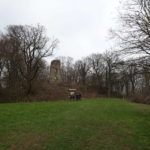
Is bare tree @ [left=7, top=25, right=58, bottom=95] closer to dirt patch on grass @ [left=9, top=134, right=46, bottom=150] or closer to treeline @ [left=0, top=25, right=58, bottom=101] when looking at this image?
treeline @ [left=0, top=25, right=58, bottom=101]

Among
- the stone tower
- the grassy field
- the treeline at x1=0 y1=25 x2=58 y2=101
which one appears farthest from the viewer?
the stone tower

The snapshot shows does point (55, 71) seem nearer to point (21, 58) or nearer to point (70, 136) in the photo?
point (21, 58)

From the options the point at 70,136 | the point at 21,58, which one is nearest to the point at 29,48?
the point at 21,58

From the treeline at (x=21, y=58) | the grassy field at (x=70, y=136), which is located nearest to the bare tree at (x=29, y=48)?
the treeline at (x=21, y=58)

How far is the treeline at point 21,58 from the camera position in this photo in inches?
1099

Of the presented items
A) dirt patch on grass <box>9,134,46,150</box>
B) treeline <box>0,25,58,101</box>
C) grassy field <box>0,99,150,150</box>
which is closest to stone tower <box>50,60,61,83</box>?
treeline <box>0,25,58,101</box>

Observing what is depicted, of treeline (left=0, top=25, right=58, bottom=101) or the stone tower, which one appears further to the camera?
the stone tower

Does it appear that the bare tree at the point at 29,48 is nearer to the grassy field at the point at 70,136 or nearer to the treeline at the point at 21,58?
the treeline at the point at 21,58

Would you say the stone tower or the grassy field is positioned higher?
the stone tower

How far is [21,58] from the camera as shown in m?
28.6

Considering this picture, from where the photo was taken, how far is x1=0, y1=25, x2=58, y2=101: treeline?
27.9 metres

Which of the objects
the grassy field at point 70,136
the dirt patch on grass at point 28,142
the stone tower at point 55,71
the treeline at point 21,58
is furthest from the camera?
the stone tower at point 55,71

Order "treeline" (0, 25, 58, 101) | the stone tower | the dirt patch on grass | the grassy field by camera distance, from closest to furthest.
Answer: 1. the dirt patch on grass
2. the grassy field
3. "treeline" (0, 25, 58, 101)
4. the stone tower

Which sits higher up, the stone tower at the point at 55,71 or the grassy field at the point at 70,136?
the stone tower at the point at 55,71
